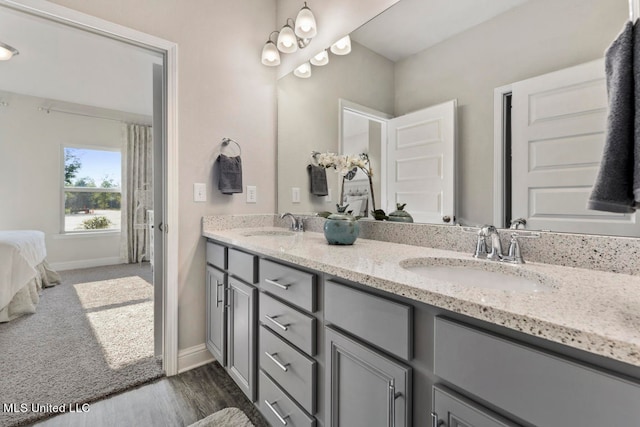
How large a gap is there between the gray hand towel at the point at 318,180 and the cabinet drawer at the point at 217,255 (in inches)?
28.0

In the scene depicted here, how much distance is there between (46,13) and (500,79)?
211 centimetres

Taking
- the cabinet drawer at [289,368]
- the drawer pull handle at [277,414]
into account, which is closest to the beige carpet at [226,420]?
the drawer pull handle at [277,414]

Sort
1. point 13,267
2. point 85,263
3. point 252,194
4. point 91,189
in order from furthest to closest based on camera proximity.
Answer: point 91,189
point 85,263
point 13,267
point 252,194

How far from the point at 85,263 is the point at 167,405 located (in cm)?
422

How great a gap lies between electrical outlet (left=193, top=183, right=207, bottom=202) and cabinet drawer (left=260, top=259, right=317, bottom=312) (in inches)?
33.0

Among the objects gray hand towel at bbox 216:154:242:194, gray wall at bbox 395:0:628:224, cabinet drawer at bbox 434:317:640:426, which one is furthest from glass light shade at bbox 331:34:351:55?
cabinet drawer at bbox 434:317:640:426

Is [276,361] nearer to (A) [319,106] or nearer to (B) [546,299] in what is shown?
(B) [546,299]

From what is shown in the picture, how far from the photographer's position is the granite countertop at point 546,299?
1.50 ft

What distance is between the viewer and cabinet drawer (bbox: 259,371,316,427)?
1.11m

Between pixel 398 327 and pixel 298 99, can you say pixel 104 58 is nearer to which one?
pixel 298 99

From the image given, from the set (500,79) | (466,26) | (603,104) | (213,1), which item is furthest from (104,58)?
(603,104)

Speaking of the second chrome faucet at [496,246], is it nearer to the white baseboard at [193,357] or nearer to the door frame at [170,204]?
the door frame at [170,204]

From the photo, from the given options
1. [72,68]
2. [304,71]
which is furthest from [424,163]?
[72,68]

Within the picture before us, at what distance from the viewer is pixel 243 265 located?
1.49m
